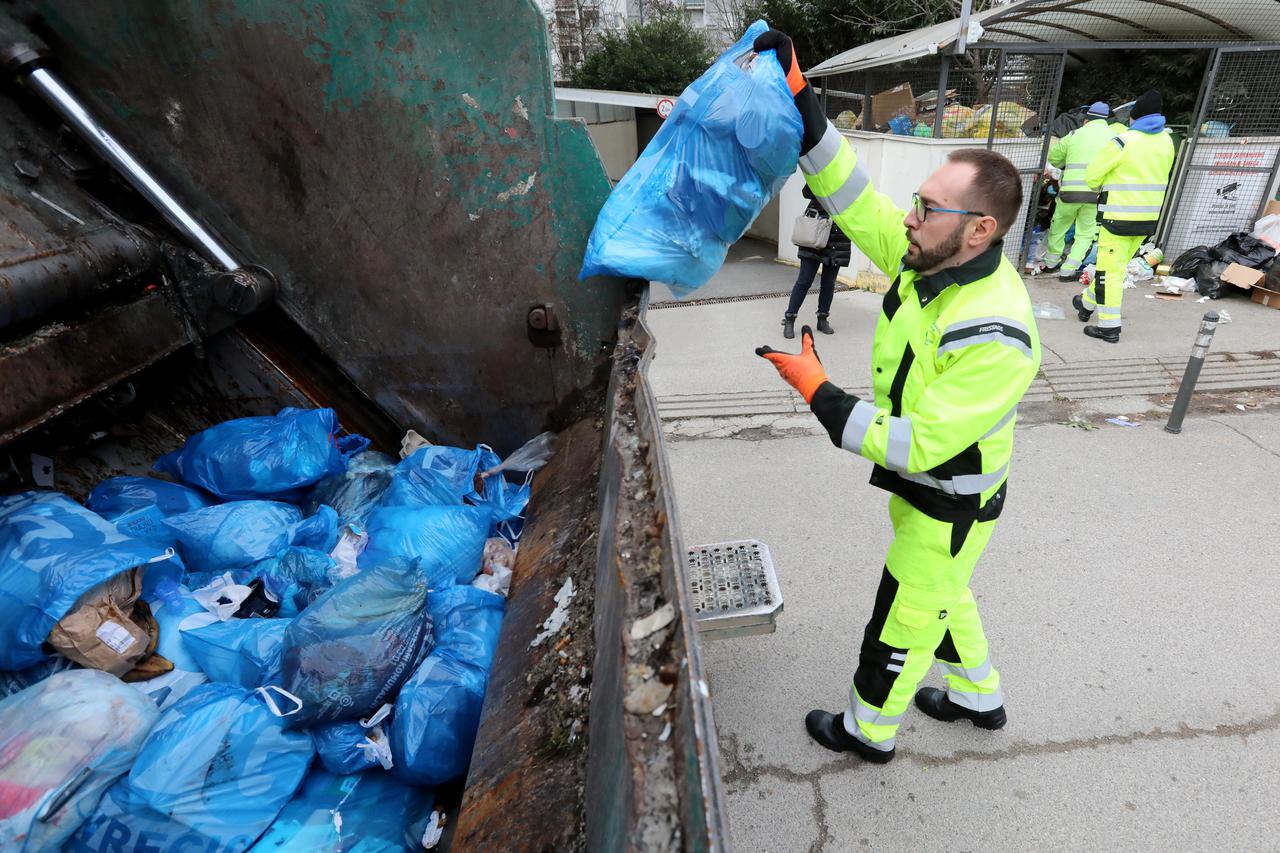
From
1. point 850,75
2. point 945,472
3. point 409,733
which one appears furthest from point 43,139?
point 850,75

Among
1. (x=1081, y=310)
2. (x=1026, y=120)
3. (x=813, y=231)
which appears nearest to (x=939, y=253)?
(x=813, y=231)

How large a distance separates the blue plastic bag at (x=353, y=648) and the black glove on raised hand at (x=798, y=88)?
1611 millimetres

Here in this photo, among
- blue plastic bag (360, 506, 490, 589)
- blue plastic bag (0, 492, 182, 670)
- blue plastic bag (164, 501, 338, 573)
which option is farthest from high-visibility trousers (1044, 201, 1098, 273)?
blue plastic bag (0, 492, 182, 670)

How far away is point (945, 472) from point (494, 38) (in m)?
1.58

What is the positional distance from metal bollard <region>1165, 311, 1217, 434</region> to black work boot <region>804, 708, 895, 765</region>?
124 inches

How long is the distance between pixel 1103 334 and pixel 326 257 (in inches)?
227

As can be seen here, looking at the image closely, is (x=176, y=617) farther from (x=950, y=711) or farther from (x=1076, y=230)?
(x=1076, y=230)

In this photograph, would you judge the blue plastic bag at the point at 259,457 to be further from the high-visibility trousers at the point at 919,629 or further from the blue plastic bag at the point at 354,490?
the high-visibility trousers at the point at 919,629

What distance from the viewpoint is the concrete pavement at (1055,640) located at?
203 cm

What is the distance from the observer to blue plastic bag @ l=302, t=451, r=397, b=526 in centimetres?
227

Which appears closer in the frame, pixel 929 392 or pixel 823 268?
pixel 929 392

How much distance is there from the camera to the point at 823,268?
18.5 feet

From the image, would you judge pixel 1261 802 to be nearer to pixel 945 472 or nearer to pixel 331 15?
pixel 945 472

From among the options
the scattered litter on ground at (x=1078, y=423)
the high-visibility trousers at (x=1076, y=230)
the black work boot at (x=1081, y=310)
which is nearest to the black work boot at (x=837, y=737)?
the scattered litter on ground at (x=1078, y=423)
